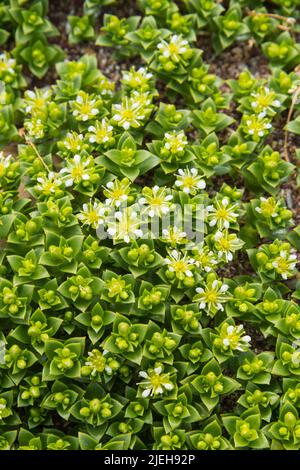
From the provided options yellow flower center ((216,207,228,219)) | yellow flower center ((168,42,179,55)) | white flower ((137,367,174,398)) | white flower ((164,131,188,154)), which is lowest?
white flower ((137,367,174,398))

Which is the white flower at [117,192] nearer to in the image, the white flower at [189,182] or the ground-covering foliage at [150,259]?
the ground-covering foliage at [150,259]

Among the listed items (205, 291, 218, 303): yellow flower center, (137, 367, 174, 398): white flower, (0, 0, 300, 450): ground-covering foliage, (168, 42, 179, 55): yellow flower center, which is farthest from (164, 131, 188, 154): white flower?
(137, 367, 174, 398): white flower

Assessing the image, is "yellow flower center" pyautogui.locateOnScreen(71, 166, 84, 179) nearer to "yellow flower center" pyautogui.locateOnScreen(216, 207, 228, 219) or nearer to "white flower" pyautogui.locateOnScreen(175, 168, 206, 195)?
"white flower" pyautogui.locateOnScreen(175, 168, 206, 195)

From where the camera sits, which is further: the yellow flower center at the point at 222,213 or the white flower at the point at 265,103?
the white flower at the point at 265,103

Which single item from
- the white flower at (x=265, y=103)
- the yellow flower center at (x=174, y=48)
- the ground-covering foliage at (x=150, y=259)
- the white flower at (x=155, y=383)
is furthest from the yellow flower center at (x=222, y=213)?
the yellow flower center at (x=174, y=48)

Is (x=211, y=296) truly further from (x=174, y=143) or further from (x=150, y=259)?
(x=174, y=143)

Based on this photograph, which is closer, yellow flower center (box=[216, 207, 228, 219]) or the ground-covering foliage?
the ground-covering foliage

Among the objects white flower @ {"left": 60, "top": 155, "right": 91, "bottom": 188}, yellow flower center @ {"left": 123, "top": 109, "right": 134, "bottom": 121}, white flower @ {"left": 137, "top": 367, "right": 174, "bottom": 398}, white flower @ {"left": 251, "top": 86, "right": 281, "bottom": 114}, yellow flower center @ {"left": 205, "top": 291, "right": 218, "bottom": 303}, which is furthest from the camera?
white flower @ {"left": 251, "top": 86, "right": 281, "bottom": 114}

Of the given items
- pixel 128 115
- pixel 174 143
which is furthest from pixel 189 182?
pixel 128 115
